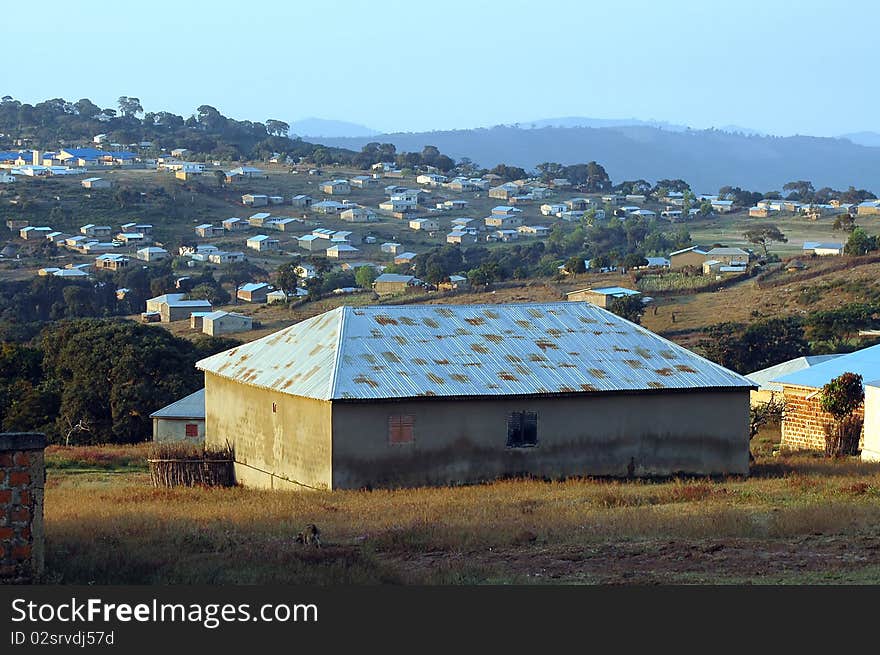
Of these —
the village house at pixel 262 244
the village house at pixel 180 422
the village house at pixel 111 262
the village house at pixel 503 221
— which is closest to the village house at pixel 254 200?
the village house at pixel 262 244

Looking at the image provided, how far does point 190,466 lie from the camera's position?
27.9 m

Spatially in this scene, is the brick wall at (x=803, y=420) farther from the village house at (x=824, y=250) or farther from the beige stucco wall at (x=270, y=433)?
the village house at (x=824, y=250)

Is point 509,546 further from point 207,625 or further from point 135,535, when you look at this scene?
point 207,625

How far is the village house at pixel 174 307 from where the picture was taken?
94.3 metres

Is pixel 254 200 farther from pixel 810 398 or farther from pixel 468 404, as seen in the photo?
pixel 468 404

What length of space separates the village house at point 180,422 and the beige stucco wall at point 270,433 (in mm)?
9885

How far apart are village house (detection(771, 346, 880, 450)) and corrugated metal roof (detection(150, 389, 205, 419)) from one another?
1674 centimetres

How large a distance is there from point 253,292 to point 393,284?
11.0m

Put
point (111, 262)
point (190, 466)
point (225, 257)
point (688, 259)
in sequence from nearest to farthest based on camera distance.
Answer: point (190, 466) → point (688, 259) → point (111, 262) → point (225, 257)

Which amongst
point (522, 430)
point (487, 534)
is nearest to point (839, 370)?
point (522, 430)

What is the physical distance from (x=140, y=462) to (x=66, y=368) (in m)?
14.0

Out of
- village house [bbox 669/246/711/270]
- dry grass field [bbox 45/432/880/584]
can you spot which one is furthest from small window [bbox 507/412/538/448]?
village house [bbox 669/246/711/270]

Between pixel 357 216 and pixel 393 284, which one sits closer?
pixel 393 284

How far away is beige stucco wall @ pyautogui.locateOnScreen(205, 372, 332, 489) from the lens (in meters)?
24.8
